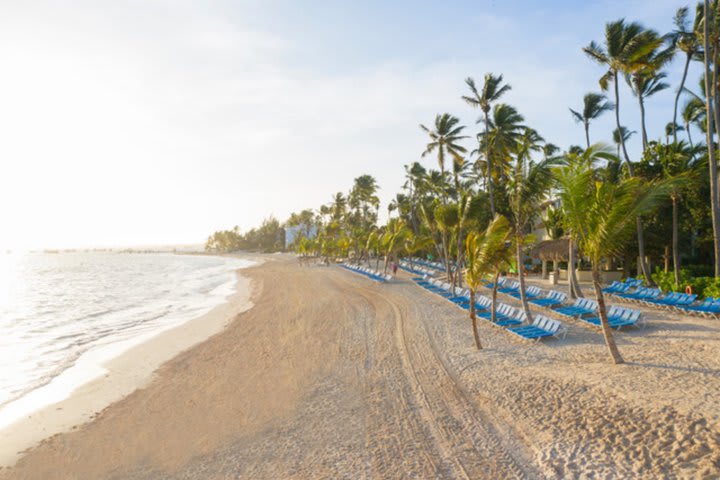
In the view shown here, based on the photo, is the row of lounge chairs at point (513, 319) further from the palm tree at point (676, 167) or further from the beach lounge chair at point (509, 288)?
the palm tree at point (676, 167)

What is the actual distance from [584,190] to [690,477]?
5.80m

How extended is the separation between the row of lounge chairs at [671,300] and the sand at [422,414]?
87cm

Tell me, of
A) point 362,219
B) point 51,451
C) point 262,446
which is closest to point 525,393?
point 262,446

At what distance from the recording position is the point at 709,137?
16484 millimetres

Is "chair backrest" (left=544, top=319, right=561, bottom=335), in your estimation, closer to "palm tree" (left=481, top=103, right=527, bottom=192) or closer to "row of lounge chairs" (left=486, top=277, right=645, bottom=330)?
"row of lounge chairs" (left=486, top=277, right=645, bottom=330)

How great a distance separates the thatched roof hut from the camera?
26812mm

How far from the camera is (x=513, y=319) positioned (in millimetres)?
15086

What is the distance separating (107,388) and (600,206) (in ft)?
45.9

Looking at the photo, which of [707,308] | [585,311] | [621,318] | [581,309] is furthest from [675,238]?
[621,318]

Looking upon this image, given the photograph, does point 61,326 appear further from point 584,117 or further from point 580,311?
point 584,117

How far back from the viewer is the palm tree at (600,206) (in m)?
8.54

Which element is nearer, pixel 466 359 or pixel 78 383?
pixel 466 359

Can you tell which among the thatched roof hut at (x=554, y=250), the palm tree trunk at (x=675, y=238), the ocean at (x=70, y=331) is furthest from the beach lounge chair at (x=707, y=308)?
the ocean at (x=70, y=331)

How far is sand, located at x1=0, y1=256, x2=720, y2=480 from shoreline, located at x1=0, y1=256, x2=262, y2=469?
432 mm
